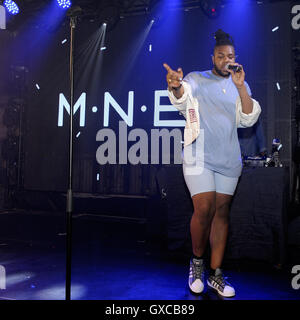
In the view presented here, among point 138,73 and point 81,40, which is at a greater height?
point 81,40

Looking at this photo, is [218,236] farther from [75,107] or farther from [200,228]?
[75,107]

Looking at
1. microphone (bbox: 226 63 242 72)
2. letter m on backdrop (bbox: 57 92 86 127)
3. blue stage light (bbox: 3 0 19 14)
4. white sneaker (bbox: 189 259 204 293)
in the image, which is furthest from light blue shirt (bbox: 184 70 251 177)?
blue stage light (bbox: 3 0 19 14)

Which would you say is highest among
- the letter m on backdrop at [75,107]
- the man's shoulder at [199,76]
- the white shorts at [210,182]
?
the letter m on backdrop at [75,107]

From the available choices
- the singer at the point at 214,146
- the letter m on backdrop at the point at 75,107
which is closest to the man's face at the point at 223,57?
the singer at the point at 214,146

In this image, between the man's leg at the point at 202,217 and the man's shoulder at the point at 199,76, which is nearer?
the man's leg at the point at 202,217

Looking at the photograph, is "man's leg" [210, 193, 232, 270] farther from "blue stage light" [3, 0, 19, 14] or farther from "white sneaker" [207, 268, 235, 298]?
"blue stage light" [3, 0, 19, 14]

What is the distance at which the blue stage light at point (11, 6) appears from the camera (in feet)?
21.6

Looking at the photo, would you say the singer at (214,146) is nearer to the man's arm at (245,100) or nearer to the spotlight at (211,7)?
the man's arm at (245,100)

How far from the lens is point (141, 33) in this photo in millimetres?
6883

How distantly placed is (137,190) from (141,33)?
3095mm

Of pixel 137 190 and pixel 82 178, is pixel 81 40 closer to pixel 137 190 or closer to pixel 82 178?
pixel 82 178

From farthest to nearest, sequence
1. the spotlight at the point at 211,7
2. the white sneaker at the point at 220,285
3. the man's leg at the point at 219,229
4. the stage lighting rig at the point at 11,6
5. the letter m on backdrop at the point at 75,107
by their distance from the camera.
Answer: the letter m on backdrop at the point at 75,107, the stage lighting rig at the point at 11,6, the spotlight at the point at 211,7, the man's leg at the point at 219,229, the white sneaker at the point at 220,285

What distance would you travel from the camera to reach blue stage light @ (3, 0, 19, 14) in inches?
260
